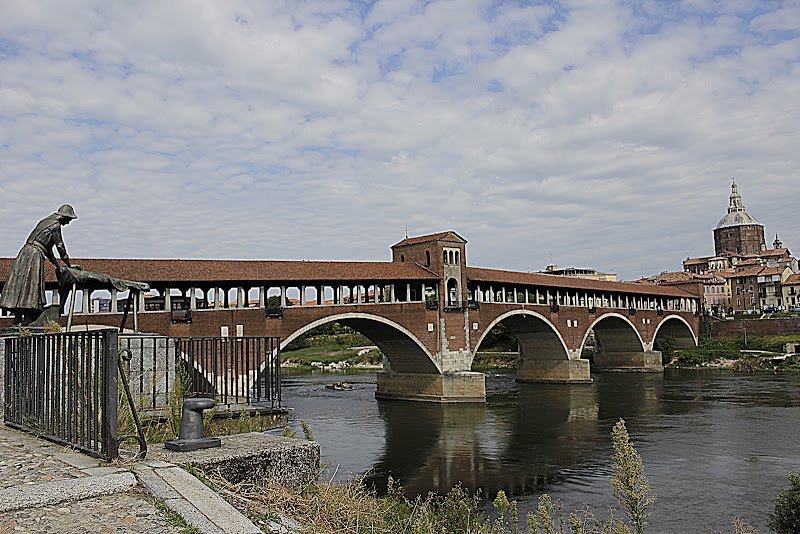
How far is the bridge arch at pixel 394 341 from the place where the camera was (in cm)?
2809

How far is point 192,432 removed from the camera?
5129 mm

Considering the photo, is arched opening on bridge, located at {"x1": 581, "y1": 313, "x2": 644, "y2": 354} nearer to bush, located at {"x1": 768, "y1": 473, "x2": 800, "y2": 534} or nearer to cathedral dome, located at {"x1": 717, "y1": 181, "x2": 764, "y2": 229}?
bush, located at {"x1": 768, "y1": 473, "x2": 800, "y2": 534}

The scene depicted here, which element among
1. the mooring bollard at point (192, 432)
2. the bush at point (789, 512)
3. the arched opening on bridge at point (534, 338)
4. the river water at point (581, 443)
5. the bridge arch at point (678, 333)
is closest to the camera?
the mooring bollard at point (192, 432)

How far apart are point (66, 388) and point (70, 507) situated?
2.27 m

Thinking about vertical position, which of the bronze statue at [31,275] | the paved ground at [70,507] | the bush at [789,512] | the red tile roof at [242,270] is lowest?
the bush at [789,512]

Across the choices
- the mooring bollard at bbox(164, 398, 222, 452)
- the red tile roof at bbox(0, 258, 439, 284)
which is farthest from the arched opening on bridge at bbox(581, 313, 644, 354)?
the mooring bollard at bbox(164, 398, 222, 452)

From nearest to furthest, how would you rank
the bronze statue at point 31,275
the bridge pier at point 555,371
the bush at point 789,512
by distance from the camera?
the bronze statue at point 31,275 < the bush at point 789,512 < the bridge pier at point 555,371

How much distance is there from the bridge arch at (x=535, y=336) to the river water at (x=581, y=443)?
3.24 metres

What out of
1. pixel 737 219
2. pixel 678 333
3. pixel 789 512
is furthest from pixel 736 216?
pixel 789 512

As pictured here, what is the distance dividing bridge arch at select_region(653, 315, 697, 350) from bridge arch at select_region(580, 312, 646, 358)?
688 cm

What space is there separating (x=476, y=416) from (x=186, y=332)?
1156 cm

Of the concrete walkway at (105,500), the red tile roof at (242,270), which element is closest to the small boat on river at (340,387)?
the red tile roof at (242,270)

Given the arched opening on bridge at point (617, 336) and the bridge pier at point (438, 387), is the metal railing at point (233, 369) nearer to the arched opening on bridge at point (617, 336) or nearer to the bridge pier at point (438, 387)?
the bridge pier at point (438, 387)

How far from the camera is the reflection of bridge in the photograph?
2308 centimetres
